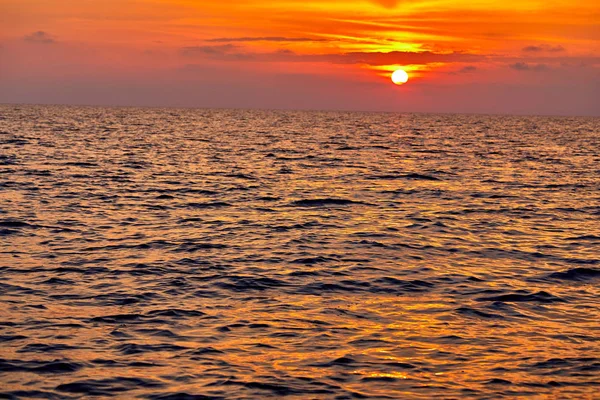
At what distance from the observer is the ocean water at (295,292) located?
12688 millimetres

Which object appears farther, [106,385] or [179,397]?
[106,385]

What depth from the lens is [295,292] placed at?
1834 centimetres

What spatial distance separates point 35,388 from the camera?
12039mm

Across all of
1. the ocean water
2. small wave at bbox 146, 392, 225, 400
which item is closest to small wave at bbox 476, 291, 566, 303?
the ocean water

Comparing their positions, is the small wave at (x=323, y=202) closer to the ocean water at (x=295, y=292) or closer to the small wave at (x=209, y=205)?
the ocean water at (x=295, y=292)

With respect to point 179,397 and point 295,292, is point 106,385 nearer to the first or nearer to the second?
point 179,397

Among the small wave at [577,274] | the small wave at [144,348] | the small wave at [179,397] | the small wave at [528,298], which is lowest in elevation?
the small wave at [179,397]

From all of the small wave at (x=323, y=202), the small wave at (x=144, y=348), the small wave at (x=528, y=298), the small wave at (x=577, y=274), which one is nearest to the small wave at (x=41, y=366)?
the small wave at (x=144, y=348)

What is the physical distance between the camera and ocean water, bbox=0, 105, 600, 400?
1269 cm

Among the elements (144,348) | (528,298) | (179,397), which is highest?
(528,298)

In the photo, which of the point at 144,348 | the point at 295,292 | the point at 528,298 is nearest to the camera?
the point at 144,348

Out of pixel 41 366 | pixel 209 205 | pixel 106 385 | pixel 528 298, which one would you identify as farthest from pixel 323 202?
pixel 106 385

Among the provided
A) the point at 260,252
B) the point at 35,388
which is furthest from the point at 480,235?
the point at 35,388

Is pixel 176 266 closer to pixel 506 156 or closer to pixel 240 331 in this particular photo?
pixel 240 331
